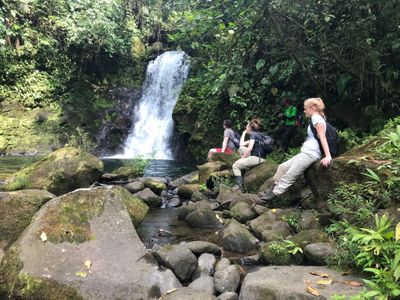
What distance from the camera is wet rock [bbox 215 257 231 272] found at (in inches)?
175

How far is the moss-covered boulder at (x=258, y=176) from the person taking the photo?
8.05 meters

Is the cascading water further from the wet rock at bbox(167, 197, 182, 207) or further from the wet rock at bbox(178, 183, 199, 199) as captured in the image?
the wet rock at bbox(167, 197, 182, 207)

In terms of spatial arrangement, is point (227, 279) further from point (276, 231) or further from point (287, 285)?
point (276, 231)

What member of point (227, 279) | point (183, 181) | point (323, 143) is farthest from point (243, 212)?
point (183, 181)

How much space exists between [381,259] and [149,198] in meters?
5.75

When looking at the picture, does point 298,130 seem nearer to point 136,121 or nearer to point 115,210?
point 115,210

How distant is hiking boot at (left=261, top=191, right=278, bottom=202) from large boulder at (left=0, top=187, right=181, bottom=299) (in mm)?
2671

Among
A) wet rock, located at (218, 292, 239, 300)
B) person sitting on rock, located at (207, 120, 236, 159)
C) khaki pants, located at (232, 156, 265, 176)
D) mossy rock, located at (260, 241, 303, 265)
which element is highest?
person sitting on rock, located at (207, 120, 236, 159)

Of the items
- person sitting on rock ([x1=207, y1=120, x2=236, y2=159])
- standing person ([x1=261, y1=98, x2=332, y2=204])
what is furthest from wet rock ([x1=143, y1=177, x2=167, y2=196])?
standing person ([x1=261, y1=98, x2=332, y2=204])

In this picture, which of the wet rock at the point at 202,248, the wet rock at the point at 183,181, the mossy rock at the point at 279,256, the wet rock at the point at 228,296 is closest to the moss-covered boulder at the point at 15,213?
the wet rock at the point at 202,248

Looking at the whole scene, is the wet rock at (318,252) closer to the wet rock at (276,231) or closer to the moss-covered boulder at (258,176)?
the wet rock at (276,231)

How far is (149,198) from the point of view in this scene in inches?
336

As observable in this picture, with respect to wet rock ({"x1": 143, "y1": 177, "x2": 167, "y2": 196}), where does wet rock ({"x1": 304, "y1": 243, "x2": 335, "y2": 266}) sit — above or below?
above

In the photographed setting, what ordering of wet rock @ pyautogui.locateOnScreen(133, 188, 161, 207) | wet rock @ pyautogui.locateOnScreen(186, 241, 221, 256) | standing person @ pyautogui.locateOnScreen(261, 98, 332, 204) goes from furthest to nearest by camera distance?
wet rock @ pyautogui.locateOnScreen(133, 188, 161, 207) → standing person @ pyautogui.locateOnScreen(261, 98, 332, 204) → wet rock @ pyautogui.locateOnScreen(186, 241, 221, 256)
